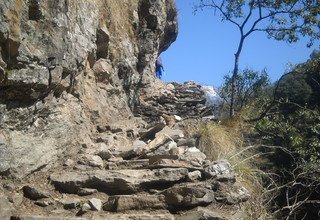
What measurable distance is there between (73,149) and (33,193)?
148 cm

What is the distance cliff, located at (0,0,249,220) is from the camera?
4.64 meters

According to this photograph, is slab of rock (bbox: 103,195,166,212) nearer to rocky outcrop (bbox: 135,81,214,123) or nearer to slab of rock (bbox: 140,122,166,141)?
slab of rock (bbox: 140,122,166,141)

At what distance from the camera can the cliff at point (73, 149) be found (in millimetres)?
4637

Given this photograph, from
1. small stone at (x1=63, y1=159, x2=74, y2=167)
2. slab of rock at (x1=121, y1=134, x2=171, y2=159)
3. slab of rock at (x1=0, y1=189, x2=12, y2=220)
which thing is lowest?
slab of rock at (x1=0, y1=189, x2=12, y2=220)

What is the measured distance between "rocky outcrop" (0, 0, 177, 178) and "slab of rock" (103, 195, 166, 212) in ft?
4.13

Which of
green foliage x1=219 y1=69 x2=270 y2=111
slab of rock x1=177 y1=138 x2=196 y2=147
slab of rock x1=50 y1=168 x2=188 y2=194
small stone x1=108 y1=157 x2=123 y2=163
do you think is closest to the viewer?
slab of rock x1=50 y1=168 x2=188 y2=194

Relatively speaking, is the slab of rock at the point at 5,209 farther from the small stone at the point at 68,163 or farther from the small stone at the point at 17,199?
the small stone at the point at 68,163

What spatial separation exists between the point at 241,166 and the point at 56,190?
2.97 m

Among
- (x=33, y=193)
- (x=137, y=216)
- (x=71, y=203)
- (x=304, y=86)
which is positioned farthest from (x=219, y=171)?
(x=304, y=86)

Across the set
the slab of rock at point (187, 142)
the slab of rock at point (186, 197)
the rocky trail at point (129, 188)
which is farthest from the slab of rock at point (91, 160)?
the slab of rock at point (187, 142)

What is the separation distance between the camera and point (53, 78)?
5555 mm

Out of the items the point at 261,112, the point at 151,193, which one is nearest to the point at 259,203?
the point at 151,193

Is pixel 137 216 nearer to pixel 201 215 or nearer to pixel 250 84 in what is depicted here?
pixel 201 215

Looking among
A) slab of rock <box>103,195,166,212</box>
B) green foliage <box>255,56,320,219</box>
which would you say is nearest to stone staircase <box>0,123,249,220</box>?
slab of rock <box>103,195,166,212</box>
